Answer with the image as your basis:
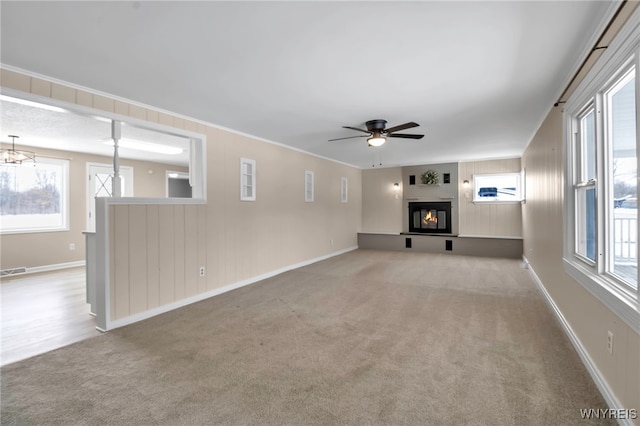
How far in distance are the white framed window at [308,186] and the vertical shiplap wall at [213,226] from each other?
0.14 m

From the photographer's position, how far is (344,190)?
8289 mm

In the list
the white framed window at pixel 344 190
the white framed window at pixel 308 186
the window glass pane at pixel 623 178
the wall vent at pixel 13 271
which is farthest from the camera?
the white framed window at pixel 344 190

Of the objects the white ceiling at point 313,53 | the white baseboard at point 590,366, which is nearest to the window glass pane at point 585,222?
the white baseboard at point 590,366

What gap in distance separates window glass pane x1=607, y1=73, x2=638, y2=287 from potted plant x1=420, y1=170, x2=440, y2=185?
20.9 ft

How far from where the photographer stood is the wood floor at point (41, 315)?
9.17ft

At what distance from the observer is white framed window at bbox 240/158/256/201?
16.0 feet

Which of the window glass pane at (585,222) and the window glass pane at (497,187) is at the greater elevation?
the window glass pane at (497,187)

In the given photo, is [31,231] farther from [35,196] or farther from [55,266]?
[55,266]

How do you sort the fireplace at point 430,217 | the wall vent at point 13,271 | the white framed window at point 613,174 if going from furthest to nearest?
the fireplace at point 430,217 → the wall vent at point 13,271 → the white framed window at point 613,174

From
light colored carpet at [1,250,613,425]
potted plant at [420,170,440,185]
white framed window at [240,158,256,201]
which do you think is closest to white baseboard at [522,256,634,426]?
light colored carpet at [1,250,613,425]

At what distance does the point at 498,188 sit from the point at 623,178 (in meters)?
6.38

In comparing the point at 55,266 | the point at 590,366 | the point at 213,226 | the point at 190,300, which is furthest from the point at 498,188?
the point at 55,266

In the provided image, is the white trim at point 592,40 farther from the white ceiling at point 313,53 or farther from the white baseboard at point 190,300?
the white baseboard at point 190,300

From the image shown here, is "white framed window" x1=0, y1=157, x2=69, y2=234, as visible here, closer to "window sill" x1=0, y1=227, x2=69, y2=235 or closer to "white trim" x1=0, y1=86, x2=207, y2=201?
"window sill" x1=0, y1=227, x2=69, y2=235
